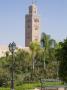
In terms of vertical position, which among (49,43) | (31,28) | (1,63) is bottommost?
(1,63)

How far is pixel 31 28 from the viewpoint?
117 metres

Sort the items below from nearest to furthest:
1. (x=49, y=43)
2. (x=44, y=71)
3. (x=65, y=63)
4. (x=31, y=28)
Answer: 1. (x=65, y=63)
2. (x=44, y=71)
3. (x=49, y=43)
4. (x=31, y=28)

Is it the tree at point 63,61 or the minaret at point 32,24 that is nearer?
the tree at point 63,61

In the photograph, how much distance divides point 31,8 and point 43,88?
90.8 metres

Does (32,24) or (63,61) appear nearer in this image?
(63,61)

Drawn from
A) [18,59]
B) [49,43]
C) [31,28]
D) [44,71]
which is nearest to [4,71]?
[44,71]

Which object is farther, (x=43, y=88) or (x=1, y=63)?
(x=1, y=63)

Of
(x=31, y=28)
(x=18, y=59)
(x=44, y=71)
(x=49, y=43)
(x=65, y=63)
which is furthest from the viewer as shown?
(x=31, y=28)

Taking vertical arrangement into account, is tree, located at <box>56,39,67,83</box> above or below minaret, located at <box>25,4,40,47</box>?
below

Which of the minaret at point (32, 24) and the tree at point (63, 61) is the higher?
the minaret at point (32, 24)

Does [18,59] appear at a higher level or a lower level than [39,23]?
lower

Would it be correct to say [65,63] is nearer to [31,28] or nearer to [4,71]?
[4,71]

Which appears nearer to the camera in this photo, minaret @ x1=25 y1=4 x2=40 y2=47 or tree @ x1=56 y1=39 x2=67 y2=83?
tree @ x1=56 y1=39 x2=67 y2=83

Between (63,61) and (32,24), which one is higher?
(32,24)
